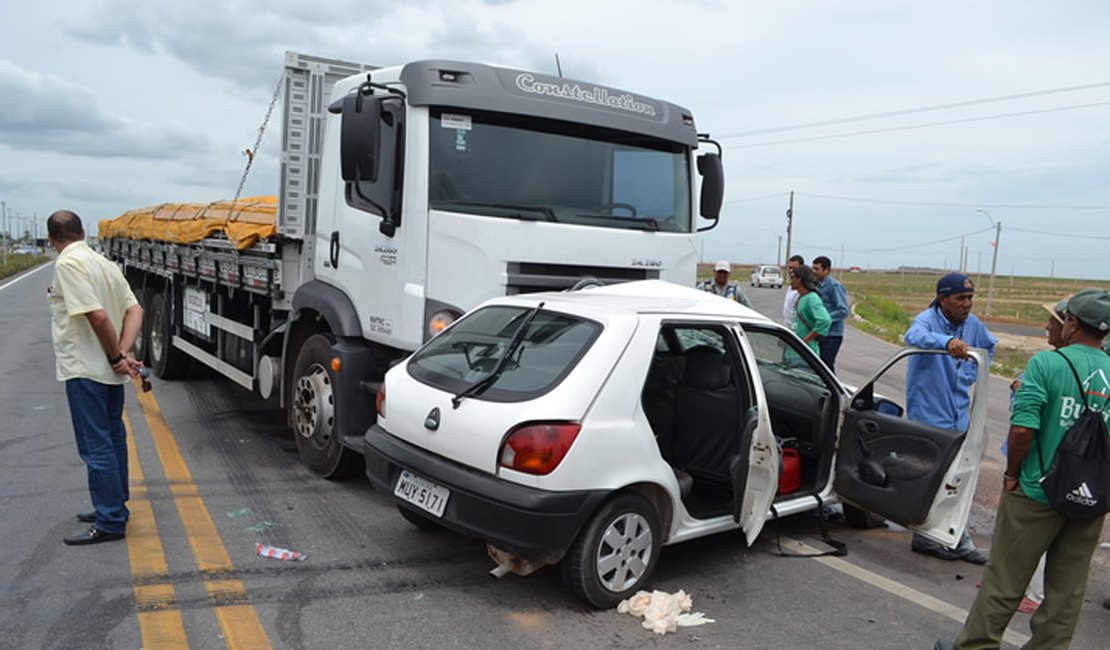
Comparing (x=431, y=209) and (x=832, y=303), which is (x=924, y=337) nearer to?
(x=431, y=209)

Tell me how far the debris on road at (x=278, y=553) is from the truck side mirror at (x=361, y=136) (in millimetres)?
2145

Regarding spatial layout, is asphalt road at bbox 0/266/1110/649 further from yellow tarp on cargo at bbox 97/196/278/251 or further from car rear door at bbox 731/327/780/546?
yellow tarp on cargo at bbox 97/196/278/251

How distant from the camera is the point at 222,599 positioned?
12.4 feet

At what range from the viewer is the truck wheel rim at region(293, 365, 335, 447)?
5734 mm

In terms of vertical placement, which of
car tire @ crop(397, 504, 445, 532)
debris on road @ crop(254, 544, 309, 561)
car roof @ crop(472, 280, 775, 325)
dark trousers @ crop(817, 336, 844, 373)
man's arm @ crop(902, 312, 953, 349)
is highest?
car roof @ crop(472, 280, 775, 325)

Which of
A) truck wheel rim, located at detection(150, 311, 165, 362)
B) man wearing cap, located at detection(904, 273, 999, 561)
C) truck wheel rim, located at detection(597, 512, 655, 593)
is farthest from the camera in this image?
truck wheel rim, located at detection(150, 311, 165, 362)

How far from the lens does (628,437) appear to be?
3.87 metres

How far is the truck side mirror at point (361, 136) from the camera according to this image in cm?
489

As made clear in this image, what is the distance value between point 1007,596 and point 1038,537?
0.88 feet

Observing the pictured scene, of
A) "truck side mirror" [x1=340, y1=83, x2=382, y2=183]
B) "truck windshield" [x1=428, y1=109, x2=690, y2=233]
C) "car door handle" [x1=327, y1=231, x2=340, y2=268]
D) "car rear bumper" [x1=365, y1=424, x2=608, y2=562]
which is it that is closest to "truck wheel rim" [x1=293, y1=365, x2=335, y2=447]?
"car door handle" [x1=327, y1=231, x2=340, y2=268]

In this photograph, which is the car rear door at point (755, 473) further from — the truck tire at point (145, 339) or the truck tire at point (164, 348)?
the truck tire at point (145, 339)

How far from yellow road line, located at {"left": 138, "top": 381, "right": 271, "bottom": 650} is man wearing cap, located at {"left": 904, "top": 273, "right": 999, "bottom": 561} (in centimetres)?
376

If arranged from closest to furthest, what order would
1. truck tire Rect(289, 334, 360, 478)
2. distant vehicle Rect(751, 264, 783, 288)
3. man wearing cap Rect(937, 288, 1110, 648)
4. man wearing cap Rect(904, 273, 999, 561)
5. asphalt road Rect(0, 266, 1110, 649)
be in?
man wearing cap Rect(937, 288, 1110, 648) → asphalt road Rect(0, 266, 1110, 649) → man wearing cap Rect(904, 273, 999, 561) → truck tire Rect(289, 334, 360, 478) → distant vehicle Rect(751, 264, 783, 288)

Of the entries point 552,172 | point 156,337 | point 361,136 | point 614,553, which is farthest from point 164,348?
point 614,553
